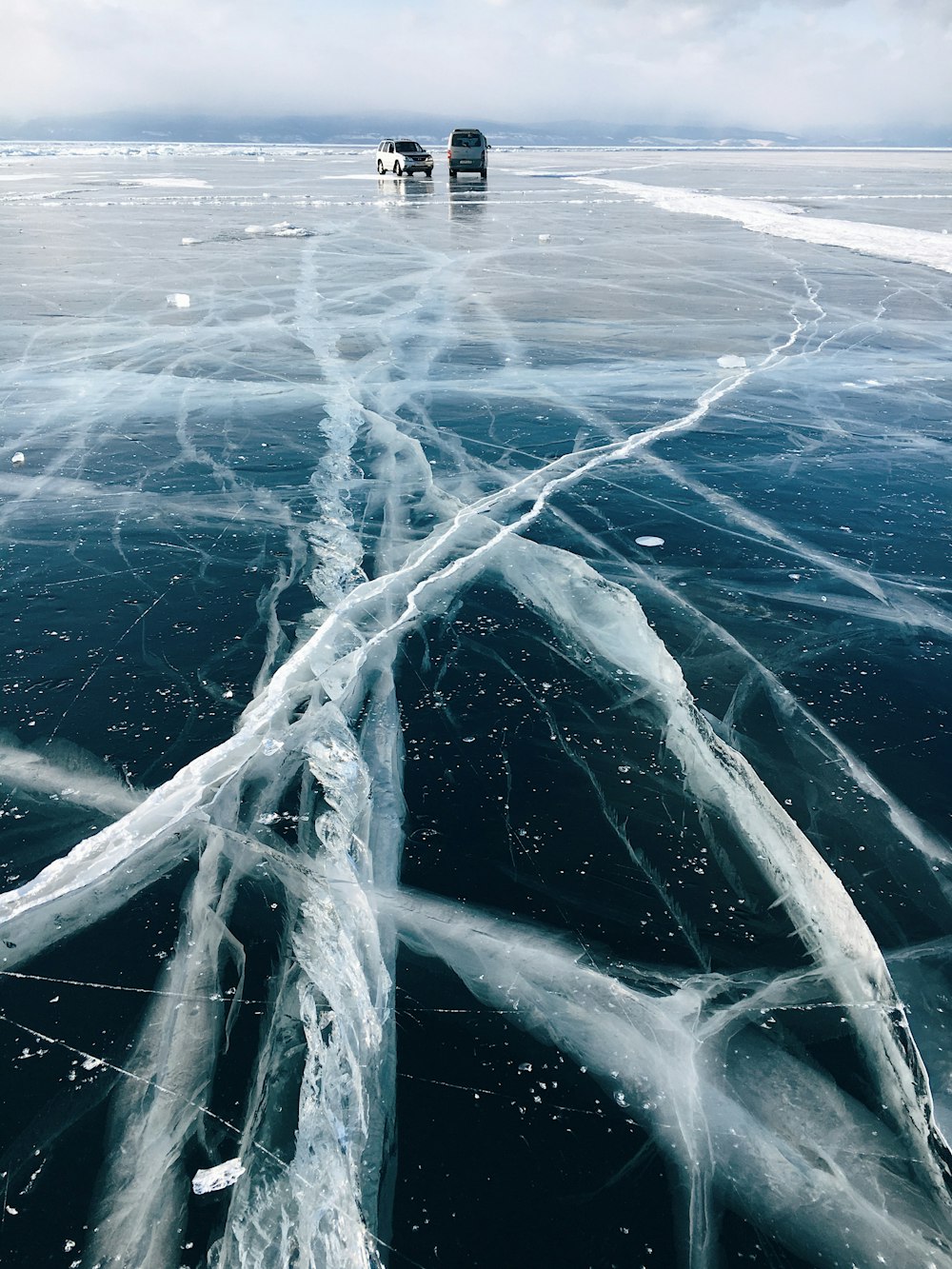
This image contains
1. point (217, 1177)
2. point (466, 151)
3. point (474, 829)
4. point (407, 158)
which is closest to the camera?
point (217, 1177)

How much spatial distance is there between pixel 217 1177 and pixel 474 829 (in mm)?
1304

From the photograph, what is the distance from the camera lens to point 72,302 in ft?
37.6

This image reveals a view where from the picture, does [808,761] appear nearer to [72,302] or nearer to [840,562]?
[840,562]

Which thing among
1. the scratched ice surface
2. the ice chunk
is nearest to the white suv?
the scratched ice surface

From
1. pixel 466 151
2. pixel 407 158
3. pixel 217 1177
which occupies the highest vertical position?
pixel 466 151

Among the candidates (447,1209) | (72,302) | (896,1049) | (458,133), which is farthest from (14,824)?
(458,133)

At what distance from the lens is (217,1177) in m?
2.08

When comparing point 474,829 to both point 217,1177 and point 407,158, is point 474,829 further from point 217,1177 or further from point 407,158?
point 407,158

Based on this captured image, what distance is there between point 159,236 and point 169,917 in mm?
17974

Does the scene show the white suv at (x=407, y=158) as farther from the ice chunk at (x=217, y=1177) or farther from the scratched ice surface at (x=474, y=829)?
the ice chunk at (x=217, y=1177)

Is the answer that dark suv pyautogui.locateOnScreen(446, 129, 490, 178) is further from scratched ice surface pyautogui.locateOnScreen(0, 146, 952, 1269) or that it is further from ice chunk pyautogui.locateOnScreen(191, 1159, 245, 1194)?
ice chunk pyautogui.locateOnScreen(191, 1159, 245, 1194)

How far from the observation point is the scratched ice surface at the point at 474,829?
6.86ft

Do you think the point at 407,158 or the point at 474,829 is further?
the point at 407,158

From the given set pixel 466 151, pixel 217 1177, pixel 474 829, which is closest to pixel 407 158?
pixel 466 151
